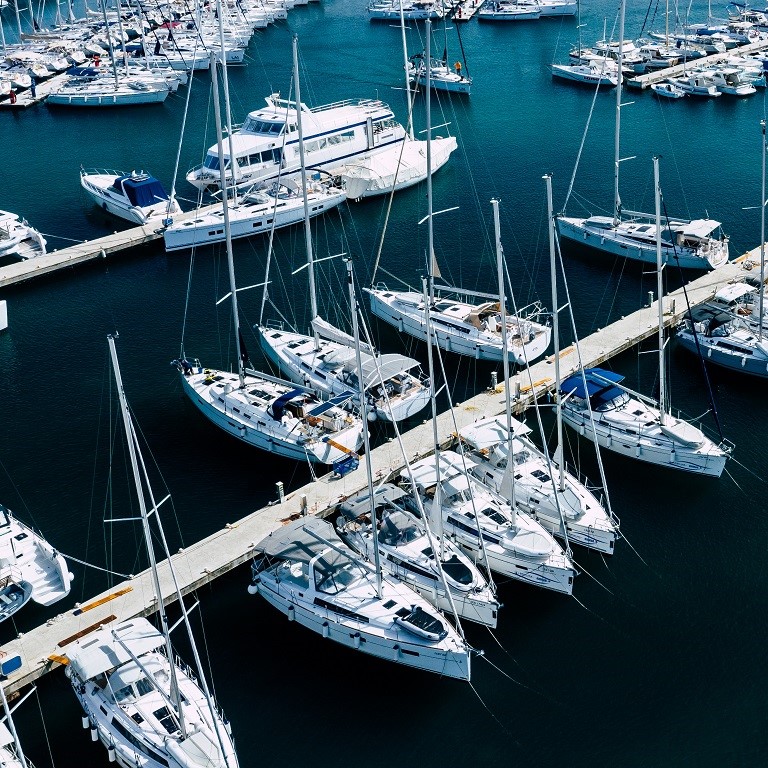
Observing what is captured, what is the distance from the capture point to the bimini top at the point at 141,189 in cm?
8375

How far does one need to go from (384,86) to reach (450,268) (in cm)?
4862

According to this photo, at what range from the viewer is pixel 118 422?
195 ft

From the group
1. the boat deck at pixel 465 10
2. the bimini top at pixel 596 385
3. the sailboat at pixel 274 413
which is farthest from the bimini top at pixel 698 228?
the boat deck at pixel 465 10

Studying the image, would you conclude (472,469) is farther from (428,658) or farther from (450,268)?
(450,268)

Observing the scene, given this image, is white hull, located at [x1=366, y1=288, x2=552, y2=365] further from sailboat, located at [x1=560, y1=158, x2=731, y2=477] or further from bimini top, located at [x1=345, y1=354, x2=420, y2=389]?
sailboat, located at [x1=560, y1=158, x2=731, y2=477]

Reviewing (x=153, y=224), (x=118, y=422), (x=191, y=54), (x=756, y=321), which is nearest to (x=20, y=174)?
(x=153, y=224)

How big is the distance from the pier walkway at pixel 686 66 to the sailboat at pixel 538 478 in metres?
73.5

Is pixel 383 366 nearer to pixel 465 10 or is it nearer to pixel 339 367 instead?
pixel 339 367

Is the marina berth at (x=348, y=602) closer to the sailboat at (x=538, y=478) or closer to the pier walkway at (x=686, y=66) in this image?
the sailboat at (x=538, y=478)

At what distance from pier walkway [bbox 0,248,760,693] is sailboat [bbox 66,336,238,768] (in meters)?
2.15

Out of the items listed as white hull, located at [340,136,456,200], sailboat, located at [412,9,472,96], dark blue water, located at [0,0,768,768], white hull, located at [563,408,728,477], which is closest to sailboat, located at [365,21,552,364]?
dark blue water, located at [0,0,768,768]

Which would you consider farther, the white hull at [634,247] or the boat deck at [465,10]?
the boat deck at [465,10]

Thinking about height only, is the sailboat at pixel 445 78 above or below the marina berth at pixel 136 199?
above

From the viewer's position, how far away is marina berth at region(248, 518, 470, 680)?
1624 inches
